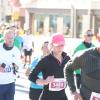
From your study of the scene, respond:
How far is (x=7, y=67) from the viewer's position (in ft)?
23.1

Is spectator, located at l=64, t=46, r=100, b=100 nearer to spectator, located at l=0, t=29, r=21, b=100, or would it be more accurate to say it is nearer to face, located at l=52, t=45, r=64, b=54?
face, located at l=52, t=45, r=64, b=54

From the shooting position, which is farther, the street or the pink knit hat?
the street

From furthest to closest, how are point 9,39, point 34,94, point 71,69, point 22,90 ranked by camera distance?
point 22,90, point 34,94, point 9,39, point 71,69

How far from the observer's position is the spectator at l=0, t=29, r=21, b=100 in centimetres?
696

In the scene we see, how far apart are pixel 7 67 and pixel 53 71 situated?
1698 mm

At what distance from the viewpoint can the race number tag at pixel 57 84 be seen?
553cm

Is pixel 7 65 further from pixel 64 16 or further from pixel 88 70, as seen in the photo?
pixel 64 16

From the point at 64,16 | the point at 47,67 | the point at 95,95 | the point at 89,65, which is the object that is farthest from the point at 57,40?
the point at 64,16

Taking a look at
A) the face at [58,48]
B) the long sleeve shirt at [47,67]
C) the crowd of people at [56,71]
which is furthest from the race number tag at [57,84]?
the face at [58,48]

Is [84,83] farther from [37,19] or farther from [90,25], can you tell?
[37,19]

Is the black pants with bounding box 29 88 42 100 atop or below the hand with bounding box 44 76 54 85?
below

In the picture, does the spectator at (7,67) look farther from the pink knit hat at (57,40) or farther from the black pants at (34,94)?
the pink knit hat at (57,40)

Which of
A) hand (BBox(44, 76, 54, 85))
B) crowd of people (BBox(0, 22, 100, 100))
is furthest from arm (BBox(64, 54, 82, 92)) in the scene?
hand (BBox(44, 76, 54, 85))

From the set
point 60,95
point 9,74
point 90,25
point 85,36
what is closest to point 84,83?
point 60,95
